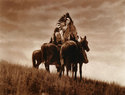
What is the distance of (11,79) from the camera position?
29.1 ft

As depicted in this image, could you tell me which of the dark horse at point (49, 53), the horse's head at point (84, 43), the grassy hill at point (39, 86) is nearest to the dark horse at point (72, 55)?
the horse's head at point (84, 43)

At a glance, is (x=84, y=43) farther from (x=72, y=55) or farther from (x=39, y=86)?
(x=39, y=86)

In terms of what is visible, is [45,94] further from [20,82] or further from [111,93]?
[111,93]

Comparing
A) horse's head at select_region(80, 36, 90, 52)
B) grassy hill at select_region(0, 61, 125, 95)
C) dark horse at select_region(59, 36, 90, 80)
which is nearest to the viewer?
grassy hill at select_region(0, 61, 125, 95)

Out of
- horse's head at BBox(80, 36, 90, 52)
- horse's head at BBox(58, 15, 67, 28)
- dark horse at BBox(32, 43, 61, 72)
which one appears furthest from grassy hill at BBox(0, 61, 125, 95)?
horse's head at BBox(58, 15, 67, 28)

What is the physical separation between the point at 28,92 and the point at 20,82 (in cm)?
64

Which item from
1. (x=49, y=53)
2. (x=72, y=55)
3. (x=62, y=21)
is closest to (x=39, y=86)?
(x=72, y=55)

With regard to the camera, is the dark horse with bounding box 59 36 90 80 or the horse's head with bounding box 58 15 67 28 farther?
the horse's head with bounding box 58 15 67 28

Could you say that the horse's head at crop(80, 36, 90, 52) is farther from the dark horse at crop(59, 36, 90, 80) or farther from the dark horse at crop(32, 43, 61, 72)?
the dark horse at crop(32, 43, 61, 72)

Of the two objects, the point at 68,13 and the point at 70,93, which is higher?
the point at 68,13

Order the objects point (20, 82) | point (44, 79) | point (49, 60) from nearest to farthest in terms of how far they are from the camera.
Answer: point (20, 82) → point (44, 79) → point (49, 60)

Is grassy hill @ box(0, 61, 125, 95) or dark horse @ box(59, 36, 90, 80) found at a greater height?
dark horse @ box(59, 36, 90, 80)

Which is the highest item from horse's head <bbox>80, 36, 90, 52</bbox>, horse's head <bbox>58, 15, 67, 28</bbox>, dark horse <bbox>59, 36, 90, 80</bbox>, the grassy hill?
horse's head <bbox>58, 15, 67, 28</bbox>

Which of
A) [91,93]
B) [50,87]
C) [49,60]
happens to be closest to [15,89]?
[50,87]
